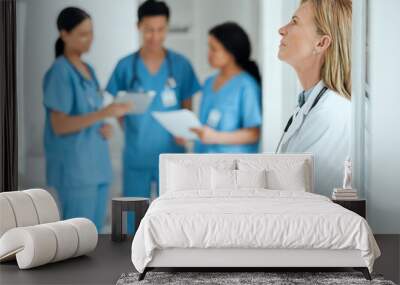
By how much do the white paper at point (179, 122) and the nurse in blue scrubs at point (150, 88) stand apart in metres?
0.05

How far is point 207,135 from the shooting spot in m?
7.82

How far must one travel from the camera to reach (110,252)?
6.57m

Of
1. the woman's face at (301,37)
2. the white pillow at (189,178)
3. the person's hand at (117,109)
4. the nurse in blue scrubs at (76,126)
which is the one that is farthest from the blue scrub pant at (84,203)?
the woman's face at (301,37)

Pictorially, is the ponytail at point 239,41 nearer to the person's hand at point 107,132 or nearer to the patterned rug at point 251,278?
the person's hand at point 107,132

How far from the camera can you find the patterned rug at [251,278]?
519 centimetres

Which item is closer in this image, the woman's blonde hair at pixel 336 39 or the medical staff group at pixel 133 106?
the woman's blonde hair at pixel 336 39

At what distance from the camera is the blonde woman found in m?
7.71

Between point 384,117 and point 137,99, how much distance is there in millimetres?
2583

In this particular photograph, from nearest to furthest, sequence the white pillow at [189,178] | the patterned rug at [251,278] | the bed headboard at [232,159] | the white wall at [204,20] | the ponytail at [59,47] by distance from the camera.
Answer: the patterned rug at [251,278]
the white pillow at [189,178]
the bed headboard at [232,159]
the white wall at [204,20]
the ponytail at [59,47]

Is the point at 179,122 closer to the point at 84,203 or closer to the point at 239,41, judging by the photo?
the point at 239,41

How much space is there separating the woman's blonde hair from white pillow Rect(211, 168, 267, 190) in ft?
4.69

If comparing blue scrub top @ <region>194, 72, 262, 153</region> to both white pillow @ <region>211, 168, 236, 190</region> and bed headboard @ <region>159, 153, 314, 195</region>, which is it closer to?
bed headboard @ <region>159, 153, 314, 195</region>

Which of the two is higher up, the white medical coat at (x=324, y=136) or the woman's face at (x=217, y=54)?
the woman's face at (x=217, y=54)

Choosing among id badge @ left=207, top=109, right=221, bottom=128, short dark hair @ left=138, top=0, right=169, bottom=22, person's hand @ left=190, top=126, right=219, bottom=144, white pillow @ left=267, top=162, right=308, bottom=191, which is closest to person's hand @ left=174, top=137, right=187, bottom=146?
person's hand @ left=190, top=126, right=219, bottom=144
